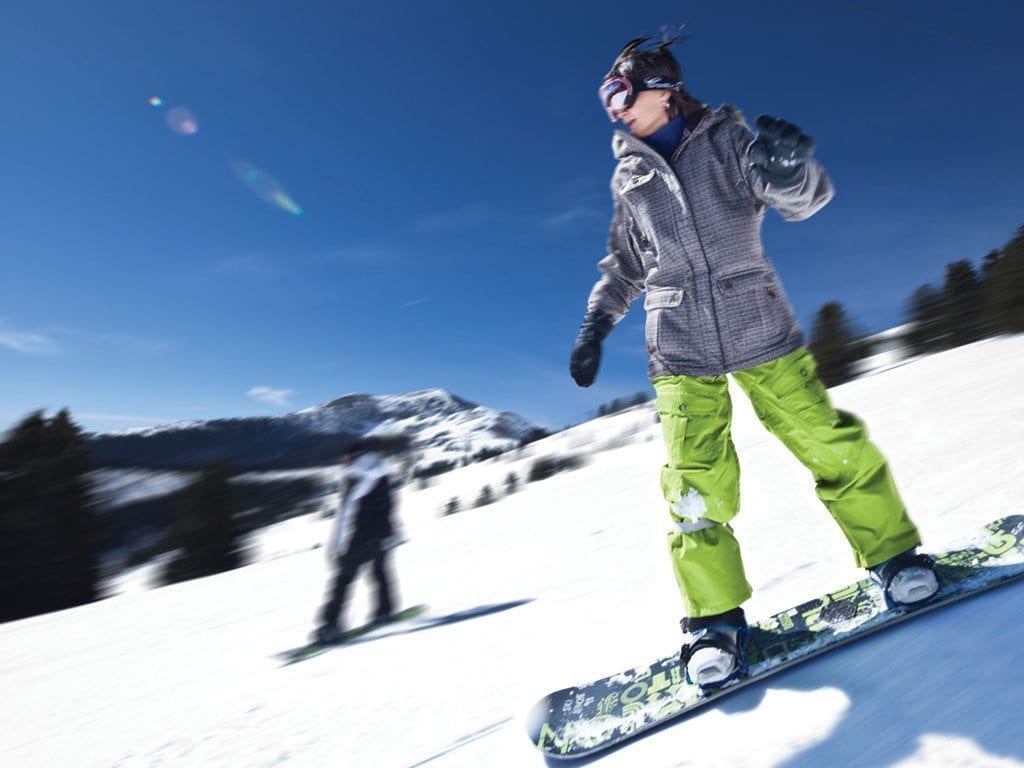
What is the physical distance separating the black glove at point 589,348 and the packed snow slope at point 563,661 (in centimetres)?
98

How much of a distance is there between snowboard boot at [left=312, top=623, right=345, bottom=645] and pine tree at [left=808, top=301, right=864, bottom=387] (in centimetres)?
1924

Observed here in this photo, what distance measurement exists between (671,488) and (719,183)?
969 millimetres

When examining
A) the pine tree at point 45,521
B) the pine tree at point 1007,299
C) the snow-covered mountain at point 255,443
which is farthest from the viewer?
the snow-covered mountain at point 255,443

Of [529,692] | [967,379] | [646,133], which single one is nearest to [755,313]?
[646,133]

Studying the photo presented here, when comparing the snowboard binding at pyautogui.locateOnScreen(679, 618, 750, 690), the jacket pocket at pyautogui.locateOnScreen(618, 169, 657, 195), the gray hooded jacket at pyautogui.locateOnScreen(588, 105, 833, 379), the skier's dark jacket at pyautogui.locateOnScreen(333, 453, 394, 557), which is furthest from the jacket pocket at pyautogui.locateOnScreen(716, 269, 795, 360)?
the skier's dark jacket at pyautogui.locateOnScreen(333, 453, 394, 557)

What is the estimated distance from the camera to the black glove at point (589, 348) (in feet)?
6.95

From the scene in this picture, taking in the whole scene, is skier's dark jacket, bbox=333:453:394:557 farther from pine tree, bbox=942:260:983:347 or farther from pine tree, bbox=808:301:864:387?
pine tree, bbox=942:260:983:347

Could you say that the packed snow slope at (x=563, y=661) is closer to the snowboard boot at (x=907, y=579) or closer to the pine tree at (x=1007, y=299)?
the snowboard boot at (x=907, y=579)

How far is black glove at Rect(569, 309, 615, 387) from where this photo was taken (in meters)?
2.12

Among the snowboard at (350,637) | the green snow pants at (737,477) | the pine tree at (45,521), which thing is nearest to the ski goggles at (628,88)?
the green snow pants at (737,477)

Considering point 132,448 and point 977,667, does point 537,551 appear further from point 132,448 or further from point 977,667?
point 132,448

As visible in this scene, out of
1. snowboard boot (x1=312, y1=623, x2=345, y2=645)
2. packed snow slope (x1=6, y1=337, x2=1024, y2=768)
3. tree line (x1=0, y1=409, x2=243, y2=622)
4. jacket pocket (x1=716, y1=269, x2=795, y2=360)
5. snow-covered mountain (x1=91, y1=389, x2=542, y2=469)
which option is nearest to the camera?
packed snow slope (x1=6, y1=337, x2=1024, y2=768)

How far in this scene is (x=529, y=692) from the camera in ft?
6.22

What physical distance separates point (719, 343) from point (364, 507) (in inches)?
128
